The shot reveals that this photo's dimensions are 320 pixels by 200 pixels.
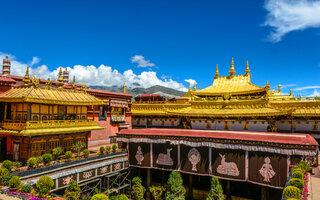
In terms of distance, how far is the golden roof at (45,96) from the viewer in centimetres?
1855

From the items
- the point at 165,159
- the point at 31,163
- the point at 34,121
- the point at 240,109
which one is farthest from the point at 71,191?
the point at 240,109

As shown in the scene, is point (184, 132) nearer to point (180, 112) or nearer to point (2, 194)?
point (180, 112)

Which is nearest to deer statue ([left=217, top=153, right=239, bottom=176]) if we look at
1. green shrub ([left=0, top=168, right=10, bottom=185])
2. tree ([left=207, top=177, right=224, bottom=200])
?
tree ([left=207, top=177, right=224, bottom=200])

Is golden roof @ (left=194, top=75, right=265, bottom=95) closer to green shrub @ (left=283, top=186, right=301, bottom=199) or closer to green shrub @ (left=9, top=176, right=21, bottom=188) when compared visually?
green shrub @ (left=283, top=186, right=301, bottom=199)

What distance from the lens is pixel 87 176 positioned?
18.3 metres

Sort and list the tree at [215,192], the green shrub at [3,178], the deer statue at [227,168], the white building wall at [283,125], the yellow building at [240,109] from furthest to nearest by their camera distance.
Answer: the white building wall at [283,125], the yellow building at [240,109], the deer statue at [227,168], the tree at [215,192], the green shrub at [3,178]

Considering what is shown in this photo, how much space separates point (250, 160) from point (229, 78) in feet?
58.2

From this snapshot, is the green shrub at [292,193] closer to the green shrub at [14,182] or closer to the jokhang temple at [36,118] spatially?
the green shrub at [14,182]

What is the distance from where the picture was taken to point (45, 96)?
65.7ft

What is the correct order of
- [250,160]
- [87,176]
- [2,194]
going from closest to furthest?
1. [2,194]
2. [250,160]
3. [87,176]

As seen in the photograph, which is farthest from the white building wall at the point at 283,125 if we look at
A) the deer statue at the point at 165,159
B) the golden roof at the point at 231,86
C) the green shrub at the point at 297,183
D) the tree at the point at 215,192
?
the green shrub at the point at 297,183

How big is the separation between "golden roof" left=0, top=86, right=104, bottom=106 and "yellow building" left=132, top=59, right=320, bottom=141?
11.8 m

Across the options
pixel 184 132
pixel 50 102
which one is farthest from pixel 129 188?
pixel 50 102

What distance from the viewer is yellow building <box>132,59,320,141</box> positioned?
23788 millimetres
